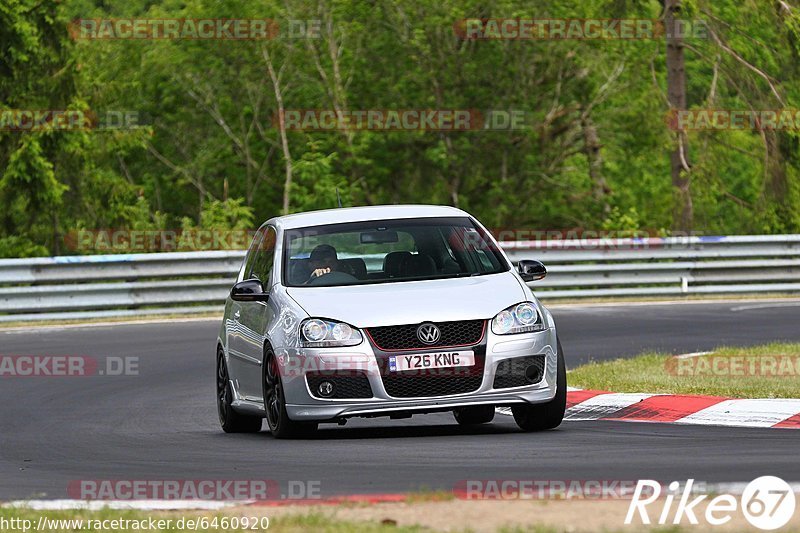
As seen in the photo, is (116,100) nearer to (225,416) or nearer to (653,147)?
(653,147)

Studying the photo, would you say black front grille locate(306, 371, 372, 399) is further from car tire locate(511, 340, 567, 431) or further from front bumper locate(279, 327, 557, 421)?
car tire locate(511, 340, 567, 431)

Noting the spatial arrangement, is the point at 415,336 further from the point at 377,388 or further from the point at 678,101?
the point at 678,101

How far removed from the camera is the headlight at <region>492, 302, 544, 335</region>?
10516 millimetres

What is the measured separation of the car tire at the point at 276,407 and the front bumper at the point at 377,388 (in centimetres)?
10

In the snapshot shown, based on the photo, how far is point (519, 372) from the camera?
34.6 ft

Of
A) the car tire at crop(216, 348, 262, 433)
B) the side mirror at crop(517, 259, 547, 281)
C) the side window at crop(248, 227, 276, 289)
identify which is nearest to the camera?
the side mirror at crop(517, 259, 547, 281)

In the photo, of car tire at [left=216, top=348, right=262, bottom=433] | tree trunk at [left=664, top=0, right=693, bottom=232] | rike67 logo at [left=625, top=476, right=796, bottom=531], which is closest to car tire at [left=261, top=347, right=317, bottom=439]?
car tire at [left=216, top=348, right=262, bottom=433]

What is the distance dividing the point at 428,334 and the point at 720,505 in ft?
12.2

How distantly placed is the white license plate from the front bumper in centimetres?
12

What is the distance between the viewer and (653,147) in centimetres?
3966

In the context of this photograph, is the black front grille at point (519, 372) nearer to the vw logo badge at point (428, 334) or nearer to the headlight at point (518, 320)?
the headlight at point (518, 320)

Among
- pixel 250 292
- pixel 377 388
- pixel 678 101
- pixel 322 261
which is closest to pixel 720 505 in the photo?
pixel 377 388

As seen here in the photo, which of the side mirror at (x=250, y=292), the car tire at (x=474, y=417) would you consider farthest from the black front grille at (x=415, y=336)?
the car tire at (x=474, y=417)

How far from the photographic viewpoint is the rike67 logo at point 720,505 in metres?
6.51
